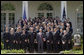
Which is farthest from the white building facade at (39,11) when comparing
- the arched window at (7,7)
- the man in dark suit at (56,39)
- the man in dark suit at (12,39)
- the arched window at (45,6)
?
the man in dark suit at (56,39)

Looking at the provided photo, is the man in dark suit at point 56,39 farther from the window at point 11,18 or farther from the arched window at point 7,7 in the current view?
the arched window at point 7,7

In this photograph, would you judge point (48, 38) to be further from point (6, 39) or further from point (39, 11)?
point (39, 11)

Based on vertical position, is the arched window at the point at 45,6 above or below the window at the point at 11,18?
above

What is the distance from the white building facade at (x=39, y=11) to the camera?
2458 cm

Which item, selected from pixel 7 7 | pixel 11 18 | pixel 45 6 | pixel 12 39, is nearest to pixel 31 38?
pixel 12 39

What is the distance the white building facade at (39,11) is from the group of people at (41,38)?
748cm

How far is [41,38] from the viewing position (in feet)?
54.5

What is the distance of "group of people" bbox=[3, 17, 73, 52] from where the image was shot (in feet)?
54.4

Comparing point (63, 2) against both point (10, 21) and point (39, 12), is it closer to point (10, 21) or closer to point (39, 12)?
point (39, 12)

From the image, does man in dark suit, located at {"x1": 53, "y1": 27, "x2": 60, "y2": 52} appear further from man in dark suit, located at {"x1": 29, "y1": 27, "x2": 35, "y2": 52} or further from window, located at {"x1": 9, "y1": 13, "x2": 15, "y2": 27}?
window, located at {"x1": 9, "y1": 13, "x2": 15, "y2": 27}

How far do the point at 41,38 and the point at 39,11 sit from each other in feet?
28.0

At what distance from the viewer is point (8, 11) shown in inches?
983

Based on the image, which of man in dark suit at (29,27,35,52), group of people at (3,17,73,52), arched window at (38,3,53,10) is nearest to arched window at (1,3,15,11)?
arched window at (38,3,53,10)

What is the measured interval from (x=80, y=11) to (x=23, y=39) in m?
9.54
